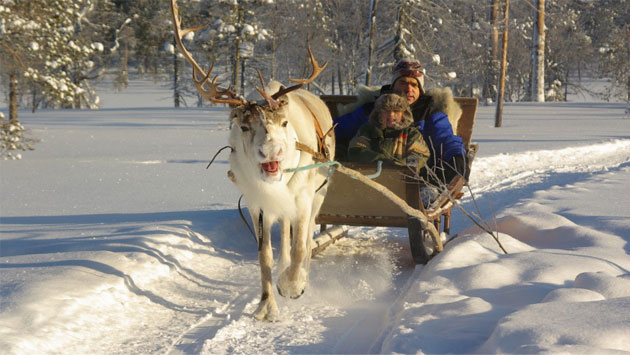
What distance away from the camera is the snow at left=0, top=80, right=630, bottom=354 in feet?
11.9

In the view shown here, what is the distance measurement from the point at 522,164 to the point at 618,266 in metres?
8.43

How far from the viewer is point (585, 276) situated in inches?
167

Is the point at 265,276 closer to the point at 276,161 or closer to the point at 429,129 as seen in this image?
the point at 276,161

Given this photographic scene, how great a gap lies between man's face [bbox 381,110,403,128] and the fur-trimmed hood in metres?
0.78

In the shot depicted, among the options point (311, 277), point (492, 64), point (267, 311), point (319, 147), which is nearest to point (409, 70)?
point (319, 147)

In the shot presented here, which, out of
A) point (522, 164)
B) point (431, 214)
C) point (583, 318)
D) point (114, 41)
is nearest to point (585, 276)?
point (583, 318)

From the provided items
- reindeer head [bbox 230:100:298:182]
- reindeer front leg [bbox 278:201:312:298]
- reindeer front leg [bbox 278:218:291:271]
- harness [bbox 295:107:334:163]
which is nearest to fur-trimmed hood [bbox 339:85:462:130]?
harness [bbox 295:107:334:163]

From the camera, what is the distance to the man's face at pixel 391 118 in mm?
6062

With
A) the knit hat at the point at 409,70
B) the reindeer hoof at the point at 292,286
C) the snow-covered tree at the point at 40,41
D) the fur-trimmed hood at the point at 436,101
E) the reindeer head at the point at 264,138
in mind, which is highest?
the snow-covered tree at the point at 40,41

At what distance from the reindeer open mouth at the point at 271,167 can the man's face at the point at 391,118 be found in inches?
89.5

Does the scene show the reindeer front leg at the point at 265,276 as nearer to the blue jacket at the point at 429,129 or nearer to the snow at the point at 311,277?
the snow at the point at 311,277

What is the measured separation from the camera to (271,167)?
403 cm

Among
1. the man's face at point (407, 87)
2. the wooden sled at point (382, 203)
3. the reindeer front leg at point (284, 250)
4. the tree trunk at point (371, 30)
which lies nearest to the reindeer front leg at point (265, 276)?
the reindeer front leg at point (284, 250)

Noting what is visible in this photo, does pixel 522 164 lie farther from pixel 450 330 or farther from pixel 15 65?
pixel 15 65
